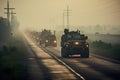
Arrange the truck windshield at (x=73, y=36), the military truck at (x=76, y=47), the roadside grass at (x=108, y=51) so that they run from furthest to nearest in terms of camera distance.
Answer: the truck windshield at (x=73, y=36) < the roadside grass at (x=108, y=51) < the military truck at (x=76, y=47)

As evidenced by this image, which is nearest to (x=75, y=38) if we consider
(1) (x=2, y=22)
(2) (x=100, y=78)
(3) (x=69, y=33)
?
(3) (x=69, y=33)

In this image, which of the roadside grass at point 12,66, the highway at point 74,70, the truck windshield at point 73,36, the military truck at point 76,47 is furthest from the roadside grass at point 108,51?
the roadside grass at point 12,66

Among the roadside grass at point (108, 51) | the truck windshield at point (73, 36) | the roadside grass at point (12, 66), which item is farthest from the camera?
the truck windshield at point (73, 36)

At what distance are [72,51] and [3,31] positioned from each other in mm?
38963

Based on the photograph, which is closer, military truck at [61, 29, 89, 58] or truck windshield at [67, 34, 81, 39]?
military truck at [61, 29, 89, 58]

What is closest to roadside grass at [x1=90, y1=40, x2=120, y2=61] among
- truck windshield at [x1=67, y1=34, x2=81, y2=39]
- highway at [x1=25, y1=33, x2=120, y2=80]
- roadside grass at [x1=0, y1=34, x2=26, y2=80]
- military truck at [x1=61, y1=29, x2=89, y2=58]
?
military truck at [x1=61, y1=29, x2=89, y2=58]

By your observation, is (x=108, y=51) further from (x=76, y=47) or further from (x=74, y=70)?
(x=74, y=70)

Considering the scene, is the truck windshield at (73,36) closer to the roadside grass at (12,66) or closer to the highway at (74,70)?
the roadside grass at (12,66)

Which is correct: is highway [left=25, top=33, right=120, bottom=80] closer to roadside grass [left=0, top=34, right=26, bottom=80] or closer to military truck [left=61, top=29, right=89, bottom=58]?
roadside grass [left=0, top=34, right=26, bottom=80]

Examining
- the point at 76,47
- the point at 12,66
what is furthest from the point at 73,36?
the point at 12,66

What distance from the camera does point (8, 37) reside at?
80.9 meters

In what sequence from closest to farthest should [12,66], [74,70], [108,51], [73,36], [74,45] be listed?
[74,70]
[12,66]
[74,45]
[73,36]
[108,51]

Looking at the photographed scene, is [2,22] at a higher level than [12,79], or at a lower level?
higher

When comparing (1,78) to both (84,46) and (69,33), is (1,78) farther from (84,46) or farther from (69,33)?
(69,33)
